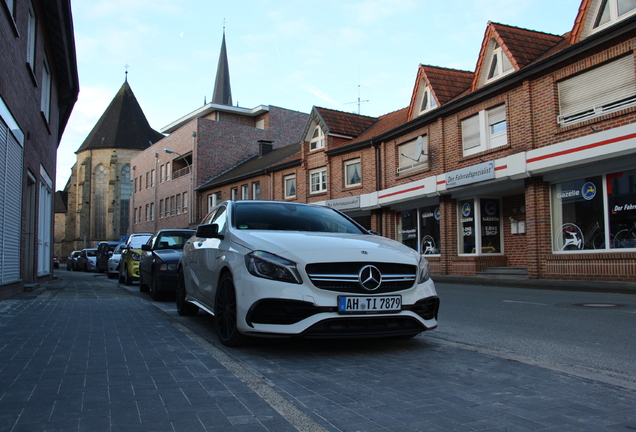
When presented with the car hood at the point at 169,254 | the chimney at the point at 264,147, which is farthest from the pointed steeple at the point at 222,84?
the car hood at the point at 169,254

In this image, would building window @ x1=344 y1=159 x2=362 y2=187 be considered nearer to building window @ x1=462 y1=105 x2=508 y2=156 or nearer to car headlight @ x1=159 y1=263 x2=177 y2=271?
building window @ x1=462 y1=105 x2=508 y2=156

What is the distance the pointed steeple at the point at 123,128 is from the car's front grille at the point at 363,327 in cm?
7135

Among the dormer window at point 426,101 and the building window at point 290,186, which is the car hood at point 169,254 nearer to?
the dormer window at point 426,101

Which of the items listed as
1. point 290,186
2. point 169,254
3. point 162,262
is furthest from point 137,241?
point 290,186

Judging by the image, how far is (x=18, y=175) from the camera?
11.9m

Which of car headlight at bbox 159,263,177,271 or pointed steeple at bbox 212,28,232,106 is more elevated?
pointed steeple at bbox 212,28,232,106

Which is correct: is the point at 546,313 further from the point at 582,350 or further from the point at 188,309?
the point at 188,309

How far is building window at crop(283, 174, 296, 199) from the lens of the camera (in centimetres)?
3331

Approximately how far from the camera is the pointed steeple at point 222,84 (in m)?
74.9

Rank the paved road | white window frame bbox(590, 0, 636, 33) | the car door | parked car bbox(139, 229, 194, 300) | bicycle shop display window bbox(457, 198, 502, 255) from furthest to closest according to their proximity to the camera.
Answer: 1. bicycle shop display window bbox(457, 198, 502, 255)
2. white window frame bbox(590, 0, 636, 33)
3. parked car bbox(139, 229, 194, 300)
4. the car door
5. the paved road

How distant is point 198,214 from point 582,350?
41.1 metres

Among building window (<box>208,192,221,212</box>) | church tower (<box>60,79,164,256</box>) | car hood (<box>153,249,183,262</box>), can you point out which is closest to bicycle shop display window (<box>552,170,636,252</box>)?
car hood (<box>153,249,183,262</box>)

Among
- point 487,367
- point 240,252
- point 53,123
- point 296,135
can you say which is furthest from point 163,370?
point 296,135

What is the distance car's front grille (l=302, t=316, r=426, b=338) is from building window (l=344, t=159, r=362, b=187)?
2246 centimetres
